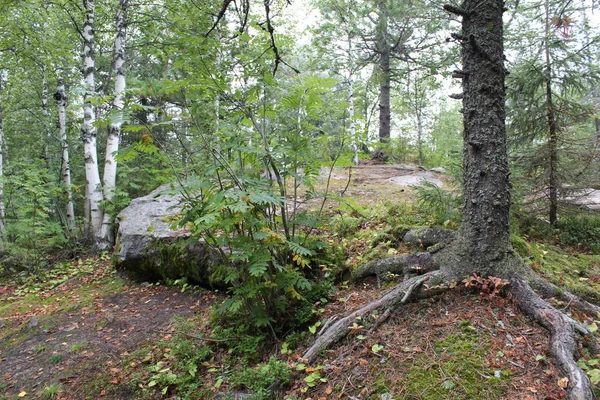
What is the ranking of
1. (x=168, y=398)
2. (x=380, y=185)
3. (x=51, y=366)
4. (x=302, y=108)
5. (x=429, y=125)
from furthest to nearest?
(x=429, y=125)
(x=380, y=185)
(x=51, y=366)
(x=302, y=108)
(x=168, y=398)

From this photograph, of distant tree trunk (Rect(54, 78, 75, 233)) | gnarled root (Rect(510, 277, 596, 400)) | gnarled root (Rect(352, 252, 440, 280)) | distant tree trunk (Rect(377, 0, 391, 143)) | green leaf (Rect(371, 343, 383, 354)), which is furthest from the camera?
distant tree trunk (Rect(377, 0, 391, 143))

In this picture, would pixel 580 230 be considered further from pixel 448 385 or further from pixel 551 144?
pixel 448 385

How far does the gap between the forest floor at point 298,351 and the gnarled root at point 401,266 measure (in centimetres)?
15

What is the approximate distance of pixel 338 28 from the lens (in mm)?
13328

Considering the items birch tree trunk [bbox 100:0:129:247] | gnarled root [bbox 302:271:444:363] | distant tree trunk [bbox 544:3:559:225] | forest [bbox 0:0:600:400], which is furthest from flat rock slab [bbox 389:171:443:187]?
birch tree trunk [bbox 100:0:129:247]

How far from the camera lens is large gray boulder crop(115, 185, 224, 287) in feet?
16.0

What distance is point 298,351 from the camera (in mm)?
3023

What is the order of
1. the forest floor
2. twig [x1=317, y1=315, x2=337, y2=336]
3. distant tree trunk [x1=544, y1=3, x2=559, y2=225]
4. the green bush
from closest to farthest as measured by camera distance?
the forest floor → twig [x1=317, y1=315, x2=337, y2=336] → the green bush → distant tree trunk [x1=544, y1=3, x2=559, y2=225]

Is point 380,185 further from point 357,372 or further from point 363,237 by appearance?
point 357,372

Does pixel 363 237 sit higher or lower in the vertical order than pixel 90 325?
higher

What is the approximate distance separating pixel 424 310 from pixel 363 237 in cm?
178

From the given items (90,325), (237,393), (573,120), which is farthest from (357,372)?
(573,120)

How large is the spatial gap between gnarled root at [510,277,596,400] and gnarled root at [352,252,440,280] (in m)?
0.74

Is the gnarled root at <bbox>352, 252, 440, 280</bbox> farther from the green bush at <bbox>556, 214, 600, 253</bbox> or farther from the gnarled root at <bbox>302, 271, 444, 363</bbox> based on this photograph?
the green bush at <bbox>556, 214, 600, 253</bbox>
